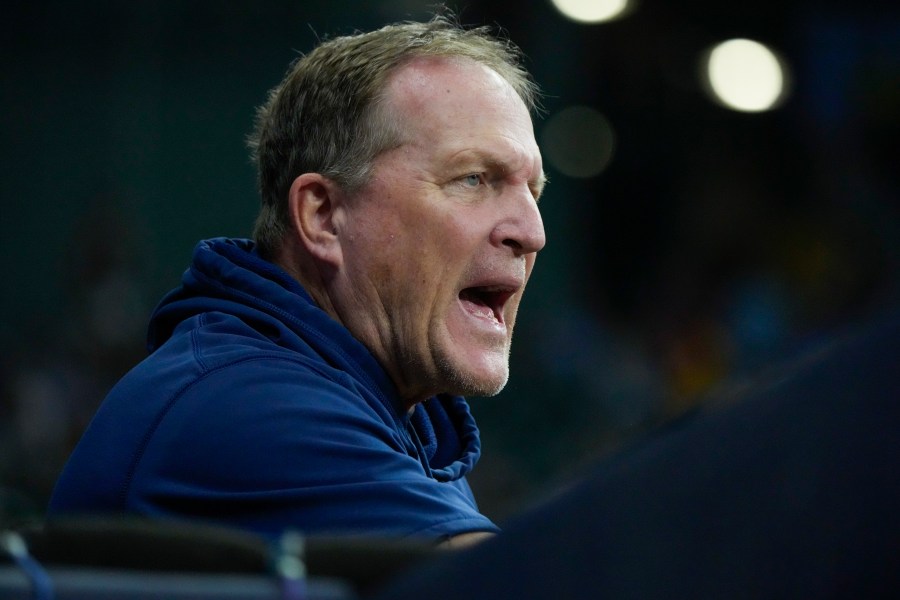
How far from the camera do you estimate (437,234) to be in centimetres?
230

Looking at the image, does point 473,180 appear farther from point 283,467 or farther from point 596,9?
point 596,9

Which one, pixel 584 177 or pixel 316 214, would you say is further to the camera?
pixel 584 177

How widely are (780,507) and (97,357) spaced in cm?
715

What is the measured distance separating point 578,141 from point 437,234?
7.47 metres

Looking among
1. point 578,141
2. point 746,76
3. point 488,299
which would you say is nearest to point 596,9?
point 578,141

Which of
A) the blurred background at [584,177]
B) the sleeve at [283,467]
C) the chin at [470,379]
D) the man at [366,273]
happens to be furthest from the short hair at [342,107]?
the blurred background at [584,177]

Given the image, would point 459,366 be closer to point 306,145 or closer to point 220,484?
point 306,145

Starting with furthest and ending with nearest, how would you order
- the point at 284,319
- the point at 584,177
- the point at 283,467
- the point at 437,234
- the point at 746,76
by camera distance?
the point at 584,177 → the point at 746,76 → the point at 437,234 → the point at 284,319 → the point at 283,467

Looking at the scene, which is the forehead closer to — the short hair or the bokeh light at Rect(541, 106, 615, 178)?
the short hair

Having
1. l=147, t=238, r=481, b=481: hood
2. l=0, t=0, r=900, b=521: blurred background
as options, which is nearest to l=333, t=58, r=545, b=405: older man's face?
l=147, t=238, r=481, b=481: hood

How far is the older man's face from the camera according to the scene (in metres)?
2.30

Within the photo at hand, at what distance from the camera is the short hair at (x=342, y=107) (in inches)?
92.1

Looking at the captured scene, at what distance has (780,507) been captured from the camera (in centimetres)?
90

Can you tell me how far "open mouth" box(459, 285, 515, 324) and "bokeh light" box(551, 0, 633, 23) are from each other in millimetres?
7172
